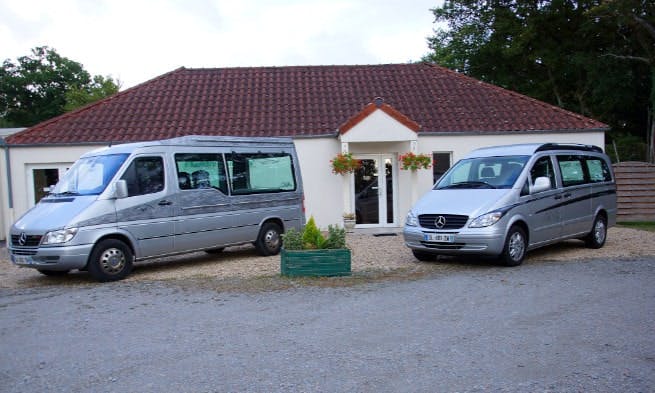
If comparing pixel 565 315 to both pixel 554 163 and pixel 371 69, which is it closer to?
pixel 554 163

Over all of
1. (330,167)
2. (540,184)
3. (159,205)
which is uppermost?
(330,167)

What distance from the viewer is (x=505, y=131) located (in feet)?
56.6

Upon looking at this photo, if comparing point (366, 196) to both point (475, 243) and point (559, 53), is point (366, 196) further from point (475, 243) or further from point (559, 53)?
point (559, 53)

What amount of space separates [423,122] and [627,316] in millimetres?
11750

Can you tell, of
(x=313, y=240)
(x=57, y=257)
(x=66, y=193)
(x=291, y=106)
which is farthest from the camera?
(x=291, y=106)

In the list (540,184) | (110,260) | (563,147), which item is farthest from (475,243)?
(110,260)

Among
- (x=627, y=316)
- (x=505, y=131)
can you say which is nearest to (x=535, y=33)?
(x=505, y=131)

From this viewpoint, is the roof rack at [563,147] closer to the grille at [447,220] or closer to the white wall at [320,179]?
the grille at [447,220]

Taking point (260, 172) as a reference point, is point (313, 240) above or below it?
below

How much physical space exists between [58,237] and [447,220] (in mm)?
6424

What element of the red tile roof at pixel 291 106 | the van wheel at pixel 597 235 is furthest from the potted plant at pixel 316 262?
the red tile roof at pixel 291 106

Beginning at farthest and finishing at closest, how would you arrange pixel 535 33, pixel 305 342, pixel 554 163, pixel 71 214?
pixel 535 33
pixel 554 163
pixel 71 214
pixel 305 342

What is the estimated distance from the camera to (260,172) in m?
12.4

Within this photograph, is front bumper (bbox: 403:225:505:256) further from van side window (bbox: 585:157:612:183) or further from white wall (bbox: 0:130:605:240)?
white wall (bbox: 0:130:605:240)
